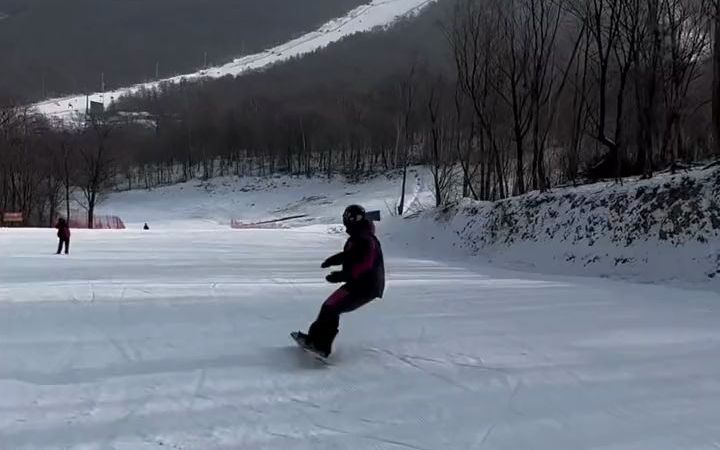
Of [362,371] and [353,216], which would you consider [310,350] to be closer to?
[362,371]

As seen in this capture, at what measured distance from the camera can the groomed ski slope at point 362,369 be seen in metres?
4.78

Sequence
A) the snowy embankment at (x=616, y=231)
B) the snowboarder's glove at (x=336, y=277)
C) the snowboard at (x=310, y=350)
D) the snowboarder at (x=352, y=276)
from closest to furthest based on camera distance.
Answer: the snowboarder's glove at (x=336, y=277) → the snowboarder at (x=352, y=276) → the snowboard at (x=310, y=350) → the snowy embankment at (x=616, y=231)

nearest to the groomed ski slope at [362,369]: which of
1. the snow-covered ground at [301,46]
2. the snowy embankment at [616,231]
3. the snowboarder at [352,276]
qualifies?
the snowboarder at [352,276]

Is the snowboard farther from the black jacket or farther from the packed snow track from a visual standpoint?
the black jacket

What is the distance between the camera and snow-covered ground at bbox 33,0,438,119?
455ft

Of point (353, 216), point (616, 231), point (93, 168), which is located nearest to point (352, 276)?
point (353, 216)

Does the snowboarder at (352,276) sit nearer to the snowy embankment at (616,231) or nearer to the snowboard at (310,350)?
the snowboard at (310,350)

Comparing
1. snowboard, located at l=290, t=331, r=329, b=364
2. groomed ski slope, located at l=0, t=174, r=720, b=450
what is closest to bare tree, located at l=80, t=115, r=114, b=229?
groomed ski slope, located at l=0, t=174, r=720, b=450

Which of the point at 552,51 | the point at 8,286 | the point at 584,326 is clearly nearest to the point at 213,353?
the point at 584,326

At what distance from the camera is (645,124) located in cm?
2073

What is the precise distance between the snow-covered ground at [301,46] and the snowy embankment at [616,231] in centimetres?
12067

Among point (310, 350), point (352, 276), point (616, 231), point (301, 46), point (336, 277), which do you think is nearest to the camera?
point (336, 277)

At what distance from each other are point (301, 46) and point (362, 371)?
553 ft

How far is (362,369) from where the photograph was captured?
6.47m
